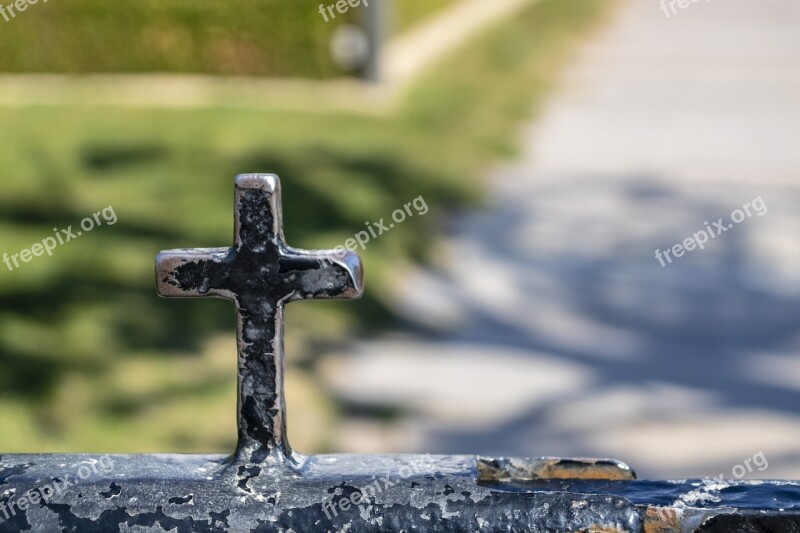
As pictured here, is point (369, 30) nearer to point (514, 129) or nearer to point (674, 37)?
point (514, 129)

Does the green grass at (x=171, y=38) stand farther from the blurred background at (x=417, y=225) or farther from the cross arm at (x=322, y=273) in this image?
the cross arm at (x=322, y=273)

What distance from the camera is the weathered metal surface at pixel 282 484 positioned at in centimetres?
122

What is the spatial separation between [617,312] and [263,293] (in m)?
4.64

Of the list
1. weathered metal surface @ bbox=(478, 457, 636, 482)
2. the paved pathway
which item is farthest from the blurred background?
weathered metal surface @ bbox=(478, 457, 636, 482)

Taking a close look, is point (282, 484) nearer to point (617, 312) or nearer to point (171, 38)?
point (617, 312)

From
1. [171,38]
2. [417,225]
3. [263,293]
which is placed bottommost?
[263,293]

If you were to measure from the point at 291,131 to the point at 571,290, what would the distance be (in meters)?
3.57

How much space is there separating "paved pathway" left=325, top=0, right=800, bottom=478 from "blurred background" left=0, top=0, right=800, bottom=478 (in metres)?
0.02

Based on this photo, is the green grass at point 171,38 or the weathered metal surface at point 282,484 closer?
the weathered metal surface at point 282,484

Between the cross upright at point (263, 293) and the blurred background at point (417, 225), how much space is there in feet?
10.4

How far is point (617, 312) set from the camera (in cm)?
577

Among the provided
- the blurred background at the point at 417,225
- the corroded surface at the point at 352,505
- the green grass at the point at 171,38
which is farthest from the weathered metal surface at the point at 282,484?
the green grass at the point at 171,38

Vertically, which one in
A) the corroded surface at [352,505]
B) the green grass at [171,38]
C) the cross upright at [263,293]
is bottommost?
the corroded surface at [352,505]

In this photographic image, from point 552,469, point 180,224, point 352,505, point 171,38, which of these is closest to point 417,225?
point 180,224
